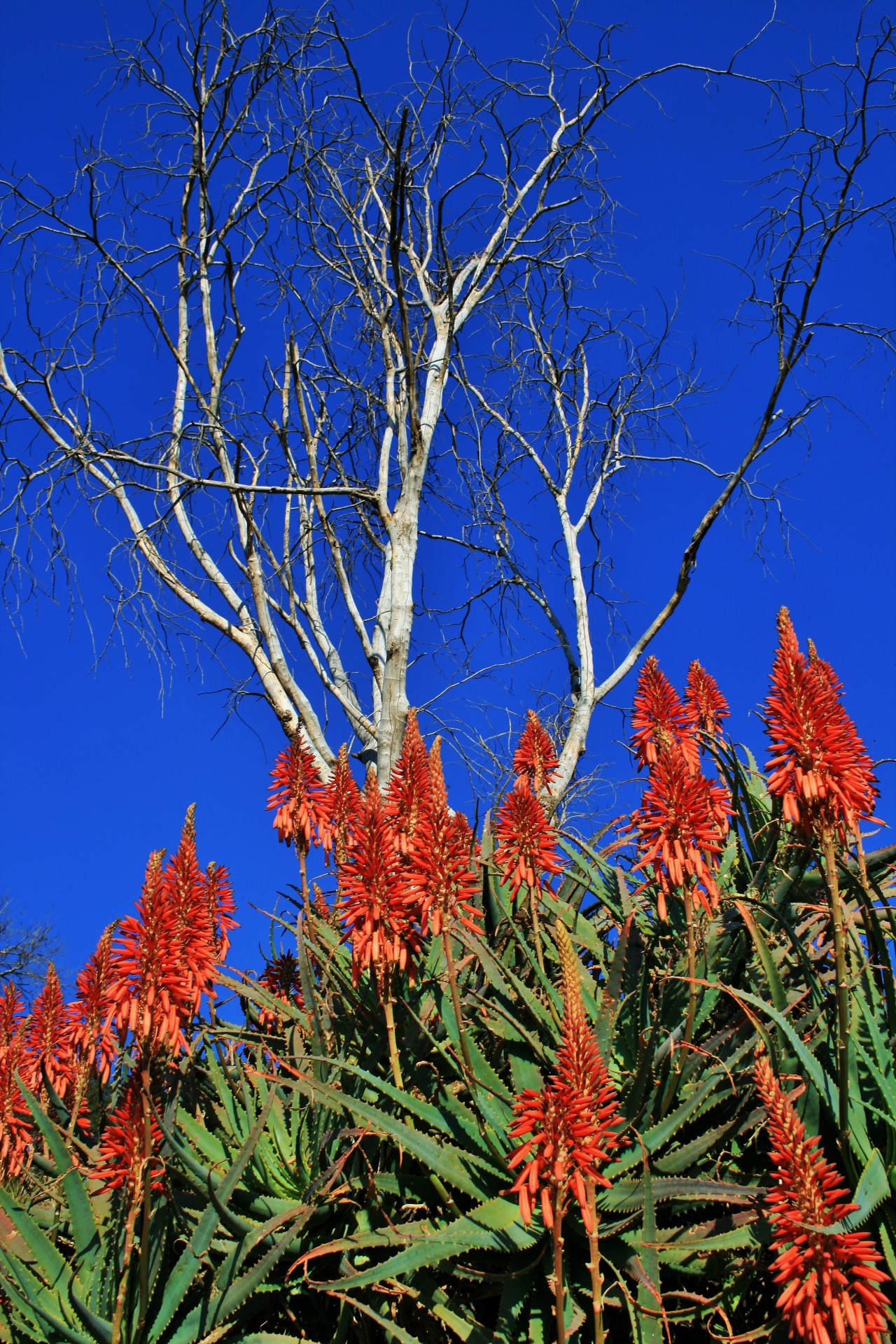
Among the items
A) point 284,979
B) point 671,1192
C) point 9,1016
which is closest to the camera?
point 671,1192

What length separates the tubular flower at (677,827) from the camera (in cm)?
216

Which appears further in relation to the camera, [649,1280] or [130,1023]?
[130,1023]

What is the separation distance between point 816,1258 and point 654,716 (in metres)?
1.41

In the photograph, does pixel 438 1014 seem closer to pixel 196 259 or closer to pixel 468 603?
pixel 468 603

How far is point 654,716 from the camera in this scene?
8.84 ft

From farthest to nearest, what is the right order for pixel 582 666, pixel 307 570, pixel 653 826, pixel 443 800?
1. pixel 582 666
2. pixel 307 570
3. pixel 443 800
4. pixel 653 826

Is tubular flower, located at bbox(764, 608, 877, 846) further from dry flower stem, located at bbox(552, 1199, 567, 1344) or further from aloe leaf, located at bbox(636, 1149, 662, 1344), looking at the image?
dry flower stem, located at bbox(552, 1199, 567, 1344)

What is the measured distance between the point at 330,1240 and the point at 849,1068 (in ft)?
4.31

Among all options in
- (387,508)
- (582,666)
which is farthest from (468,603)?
(387,508)

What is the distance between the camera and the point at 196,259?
801cm

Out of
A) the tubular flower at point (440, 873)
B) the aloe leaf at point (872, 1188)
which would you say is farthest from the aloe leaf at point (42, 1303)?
the aloe leaf at point (872, 1188)

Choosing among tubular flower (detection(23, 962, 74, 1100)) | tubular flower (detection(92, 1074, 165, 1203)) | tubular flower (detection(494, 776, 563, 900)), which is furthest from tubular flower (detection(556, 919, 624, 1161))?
tubular flower (detection(23, 962, 74, 1100))

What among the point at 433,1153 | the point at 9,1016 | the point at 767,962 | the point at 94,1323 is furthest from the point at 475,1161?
the point at 9,1016

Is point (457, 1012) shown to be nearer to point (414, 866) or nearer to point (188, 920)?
point (414, 866)
